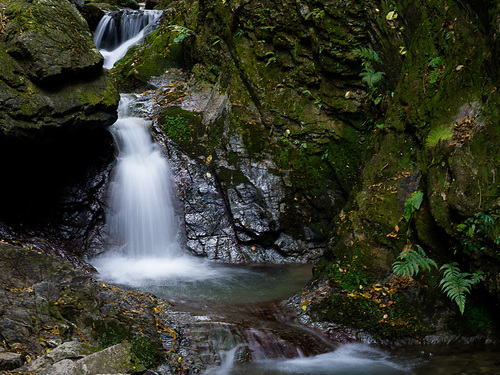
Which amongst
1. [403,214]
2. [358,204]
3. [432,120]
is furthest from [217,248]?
[432,120]

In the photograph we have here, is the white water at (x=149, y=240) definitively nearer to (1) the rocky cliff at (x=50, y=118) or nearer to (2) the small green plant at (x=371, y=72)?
(1) the rocky cliff at (x=50, y=118)

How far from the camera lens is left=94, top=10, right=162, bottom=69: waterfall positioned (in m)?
13.8

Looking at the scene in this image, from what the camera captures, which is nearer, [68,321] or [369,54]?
[68,321]

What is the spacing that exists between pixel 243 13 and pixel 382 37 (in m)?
3.94

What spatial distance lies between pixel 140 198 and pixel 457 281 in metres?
6.69

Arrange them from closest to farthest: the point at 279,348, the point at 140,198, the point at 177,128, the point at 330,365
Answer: the point at 330,365
the point at 279,348
the point at 140,198
the point at 177,128

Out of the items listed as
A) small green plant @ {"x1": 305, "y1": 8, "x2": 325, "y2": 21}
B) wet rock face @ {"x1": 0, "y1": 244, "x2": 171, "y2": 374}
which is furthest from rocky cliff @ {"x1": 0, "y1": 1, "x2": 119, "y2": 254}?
small green plant @ {"x1": 305, "y1": 8, "x2": 325, "y2": 21}

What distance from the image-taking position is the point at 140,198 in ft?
28.8

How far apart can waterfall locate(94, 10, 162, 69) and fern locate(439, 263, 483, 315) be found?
12.6 m

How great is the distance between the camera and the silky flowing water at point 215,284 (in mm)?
4297

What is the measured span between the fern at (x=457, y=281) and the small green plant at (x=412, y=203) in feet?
2.72

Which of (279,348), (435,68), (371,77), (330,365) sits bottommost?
(330,365)

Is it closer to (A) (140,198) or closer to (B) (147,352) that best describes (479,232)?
(B) (147,352)

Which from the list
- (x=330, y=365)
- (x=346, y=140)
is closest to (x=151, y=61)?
(x=346, y=140)
